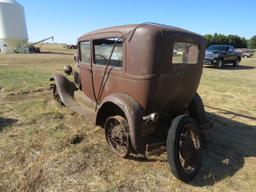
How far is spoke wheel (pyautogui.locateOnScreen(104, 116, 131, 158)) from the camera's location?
144 inches

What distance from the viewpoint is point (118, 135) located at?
380cm

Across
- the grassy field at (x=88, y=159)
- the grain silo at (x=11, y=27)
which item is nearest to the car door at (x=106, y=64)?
the grassy field at (x=88, y=159)

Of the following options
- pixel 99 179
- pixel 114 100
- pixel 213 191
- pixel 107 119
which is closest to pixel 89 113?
pixel 107 119

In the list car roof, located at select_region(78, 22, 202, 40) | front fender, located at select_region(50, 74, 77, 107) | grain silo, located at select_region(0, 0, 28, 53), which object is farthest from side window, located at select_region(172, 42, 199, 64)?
grain silo, located at select_region(0, 0, 28, 53)

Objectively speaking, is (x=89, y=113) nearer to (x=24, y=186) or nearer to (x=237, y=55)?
(x=24, y=186)

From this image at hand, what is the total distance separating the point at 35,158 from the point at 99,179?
1167mm

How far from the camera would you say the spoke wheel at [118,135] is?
12.0ft

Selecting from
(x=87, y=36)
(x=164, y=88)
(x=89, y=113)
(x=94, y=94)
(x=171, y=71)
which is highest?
(x=87, y=36)

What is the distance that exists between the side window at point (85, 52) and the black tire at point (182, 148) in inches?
95.1

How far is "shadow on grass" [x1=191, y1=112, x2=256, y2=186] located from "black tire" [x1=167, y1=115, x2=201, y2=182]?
181 mm

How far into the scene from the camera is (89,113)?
4.84 m

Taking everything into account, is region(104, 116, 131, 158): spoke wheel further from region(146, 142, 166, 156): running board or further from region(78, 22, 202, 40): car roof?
region(78, 22, 202, 40): car roof

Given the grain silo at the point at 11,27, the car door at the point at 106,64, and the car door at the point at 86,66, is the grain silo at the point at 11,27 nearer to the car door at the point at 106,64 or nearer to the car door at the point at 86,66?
the car door at the point at 86,66

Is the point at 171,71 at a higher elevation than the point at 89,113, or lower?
higher
